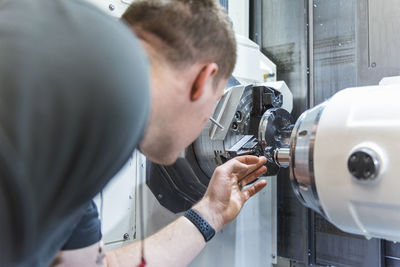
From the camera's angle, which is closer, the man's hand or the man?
the man

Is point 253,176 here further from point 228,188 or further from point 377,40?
point 377,40

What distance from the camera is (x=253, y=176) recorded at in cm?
103

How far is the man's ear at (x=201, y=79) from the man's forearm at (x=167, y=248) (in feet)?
1.63

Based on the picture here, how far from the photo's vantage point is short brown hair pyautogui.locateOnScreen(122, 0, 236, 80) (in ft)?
1.80

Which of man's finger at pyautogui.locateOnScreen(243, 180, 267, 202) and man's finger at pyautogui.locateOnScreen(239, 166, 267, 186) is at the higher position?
man's finger at pyautogui.locateOnScreen(239, 166, 267, 186)

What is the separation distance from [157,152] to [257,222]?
793 millimetres

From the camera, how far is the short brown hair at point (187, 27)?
547 millimetres

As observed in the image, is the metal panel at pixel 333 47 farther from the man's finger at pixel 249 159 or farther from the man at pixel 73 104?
the man at pixel 73 104

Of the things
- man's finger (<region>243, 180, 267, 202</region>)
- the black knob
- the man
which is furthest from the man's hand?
the man

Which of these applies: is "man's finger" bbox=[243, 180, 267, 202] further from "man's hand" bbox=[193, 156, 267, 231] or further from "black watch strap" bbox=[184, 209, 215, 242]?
"black watch strap" bbox=[184, 209, 215, 242]

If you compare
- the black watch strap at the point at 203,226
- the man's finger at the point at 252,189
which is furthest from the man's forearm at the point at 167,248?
the man's finger at the point at 252,189

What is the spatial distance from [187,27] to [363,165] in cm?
39

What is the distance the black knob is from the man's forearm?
467mm

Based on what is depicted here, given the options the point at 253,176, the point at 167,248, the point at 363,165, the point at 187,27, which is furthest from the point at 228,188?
the point at 187,27
